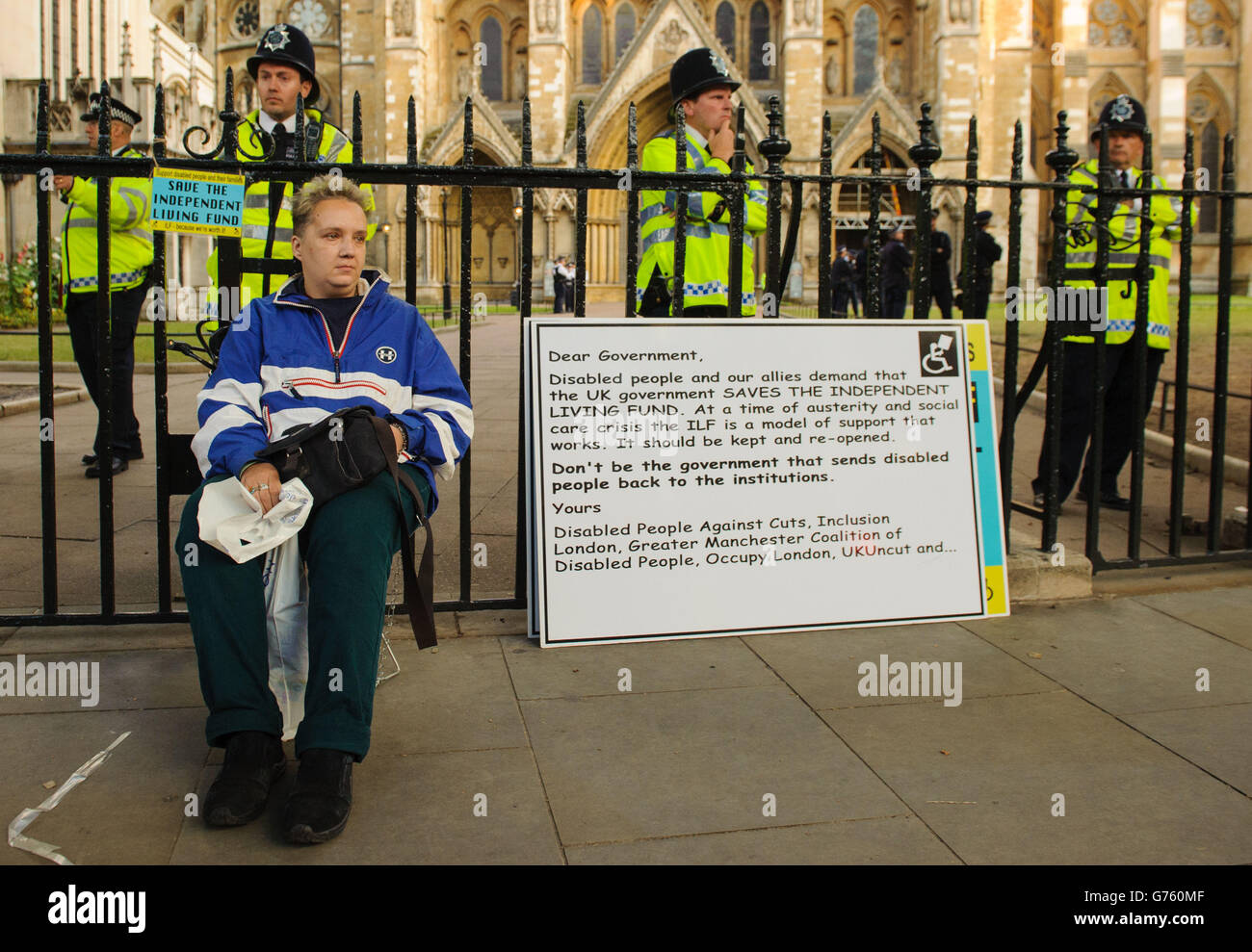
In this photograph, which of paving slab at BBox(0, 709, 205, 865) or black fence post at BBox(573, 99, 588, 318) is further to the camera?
black fence post at BBox(573, 99, 588, 318)

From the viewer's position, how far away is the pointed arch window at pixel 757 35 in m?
43.2

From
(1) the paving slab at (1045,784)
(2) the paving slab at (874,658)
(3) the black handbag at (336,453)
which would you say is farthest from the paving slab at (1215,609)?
(3) the black handbag at (336,453)

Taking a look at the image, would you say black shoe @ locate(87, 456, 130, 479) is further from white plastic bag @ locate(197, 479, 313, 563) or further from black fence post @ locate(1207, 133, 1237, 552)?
black fence post @ locate(1207, 133, 1237, 552)

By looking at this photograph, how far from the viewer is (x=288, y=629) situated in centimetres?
321

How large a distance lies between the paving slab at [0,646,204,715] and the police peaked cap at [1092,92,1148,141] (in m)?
4.93

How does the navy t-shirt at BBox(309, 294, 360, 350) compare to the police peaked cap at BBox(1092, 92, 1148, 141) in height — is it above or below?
below

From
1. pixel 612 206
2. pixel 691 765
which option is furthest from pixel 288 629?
pixel 612 206

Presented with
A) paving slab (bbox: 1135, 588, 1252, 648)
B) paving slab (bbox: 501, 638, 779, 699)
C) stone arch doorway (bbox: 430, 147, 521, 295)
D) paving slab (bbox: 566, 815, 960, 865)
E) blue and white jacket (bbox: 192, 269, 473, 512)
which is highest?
stone arch doorway (bbox: 430, 147, 521, 295)

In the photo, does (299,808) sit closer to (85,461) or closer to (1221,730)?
(1221,730)

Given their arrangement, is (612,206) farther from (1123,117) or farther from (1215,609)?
(1215,609)

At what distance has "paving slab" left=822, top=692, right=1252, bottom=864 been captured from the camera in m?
2.70

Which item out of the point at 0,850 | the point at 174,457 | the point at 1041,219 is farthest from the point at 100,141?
the point at 1041,219

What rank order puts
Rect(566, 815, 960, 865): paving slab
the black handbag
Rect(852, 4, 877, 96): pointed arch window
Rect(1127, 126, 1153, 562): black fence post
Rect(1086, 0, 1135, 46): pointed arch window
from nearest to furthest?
Rect(566, 815, 960, 865): paving slab
the black handbag
Rect(1127, 126, 1153, 562): black fence post
Rect(852, 4, 877, 96): pointed arch window
Rect(1086, 0, 1135, 46): pointed arch window

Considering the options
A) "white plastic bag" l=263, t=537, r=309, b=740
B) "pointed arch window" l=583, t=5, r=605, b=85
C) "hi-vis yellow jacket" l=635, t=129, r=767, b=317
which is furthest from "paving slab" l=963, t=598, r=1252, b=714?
"pointed arch window" l=583, t=5, r=605, b=85
